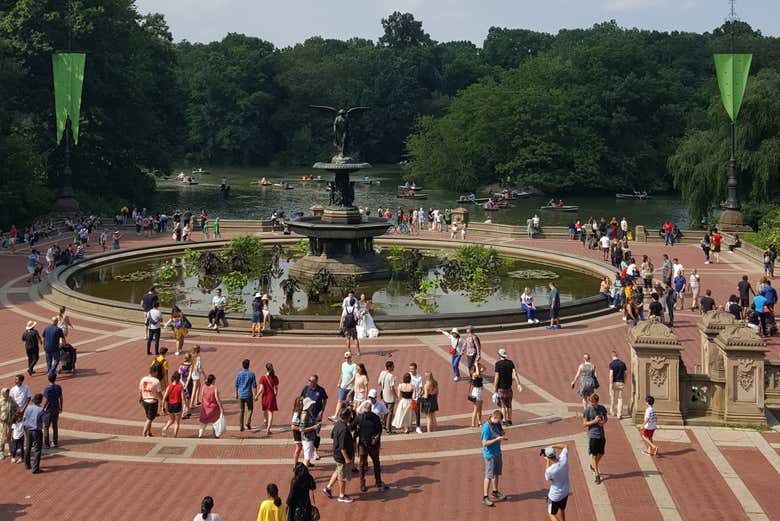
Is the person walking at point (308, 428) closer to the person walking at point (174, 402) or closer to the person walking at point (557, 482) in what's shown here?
the person walking at point (174, 402)

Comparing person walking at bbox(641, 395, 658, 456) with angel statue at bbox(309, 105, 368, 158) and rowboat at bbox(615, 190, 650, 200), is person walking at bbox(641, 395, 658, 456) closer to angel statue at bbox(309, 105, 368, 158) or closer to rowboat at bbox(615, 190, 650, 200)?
angel statue at bbox(309, 105, 368, 158)

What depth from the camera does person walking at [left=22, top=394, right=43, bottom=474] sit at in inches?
614

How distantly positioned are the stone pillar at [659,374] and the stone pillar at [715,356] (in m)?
0.76

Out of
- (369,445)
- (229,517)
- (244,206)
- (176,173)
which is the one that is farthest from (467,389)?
(176,173)

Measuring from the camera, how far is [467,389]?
21.0m

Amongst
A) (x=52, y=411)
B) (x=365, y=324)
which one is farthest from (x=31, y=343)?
(x=365, y=324)

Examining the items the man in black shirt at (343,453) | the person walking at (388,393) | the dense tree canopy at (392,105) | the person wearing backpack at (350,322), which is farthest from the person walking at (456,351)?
the dense tree canopy at (392,105)

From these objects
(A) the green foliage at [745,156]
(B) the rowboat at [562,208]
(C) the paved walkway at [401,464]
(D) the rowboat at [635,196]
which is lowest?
(C) the paved walkway at [401,464]

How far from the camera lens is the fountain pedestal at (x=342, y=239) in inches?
1391

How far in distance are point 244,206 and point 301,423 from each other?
68.7 meters

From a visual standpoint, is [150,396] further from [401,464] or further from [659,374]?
[659,374]

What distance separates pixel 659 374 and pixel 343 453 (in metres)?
6.70

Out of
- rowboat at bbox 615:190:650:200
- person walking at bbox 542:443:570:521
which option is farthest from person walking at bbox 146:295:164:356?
rowboat at bbox 615:190:650:200

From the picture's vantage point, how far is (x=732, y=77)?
165ft
